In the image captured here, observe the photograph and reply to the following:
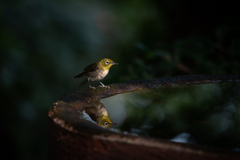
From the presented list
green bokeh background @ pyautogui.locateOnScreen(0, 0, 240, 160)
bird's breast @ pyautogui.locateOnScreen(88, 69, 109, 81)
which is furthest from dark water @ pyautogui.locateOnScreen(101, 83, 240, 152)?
green bokeh background @ pyautogui.locateOnScreen(0, 0, 240, 160)

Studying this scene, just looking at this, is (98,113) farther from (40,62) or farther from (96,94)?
(40,62)

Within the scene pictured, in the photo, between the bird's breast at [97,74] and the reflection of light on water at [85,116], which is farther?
the bird's breast at [97,74]

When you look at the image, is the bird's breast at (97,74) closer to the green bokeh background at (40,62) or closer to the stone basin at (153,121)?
the stone basin at (153,121)

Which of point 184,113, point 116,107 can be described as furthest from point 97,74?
point 184,113

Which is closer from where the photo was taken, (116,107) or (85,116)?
(85,116)

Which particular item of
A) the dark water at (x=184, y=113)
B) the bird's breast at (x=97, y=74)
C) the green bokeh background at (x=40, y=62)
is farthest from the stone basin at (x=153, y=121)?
the green bokeh background at (x=40, y=62)

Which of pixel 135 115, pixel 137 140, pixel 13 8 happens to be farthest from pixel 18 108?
pixel 137 140
